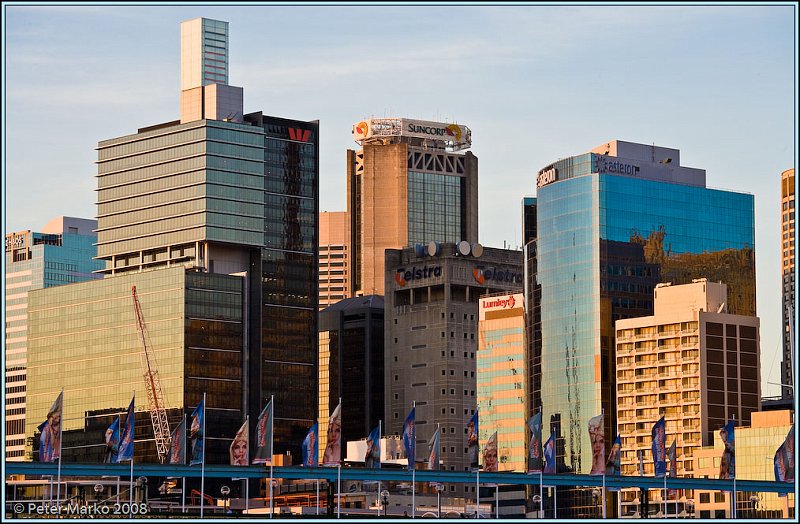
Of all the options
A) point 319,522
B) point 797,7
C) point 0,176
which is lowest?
point 319,522

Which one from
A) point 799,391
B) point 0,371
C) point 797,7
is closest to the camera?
point 797,7

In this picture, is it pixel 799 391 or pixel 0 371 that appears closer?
pixel 799 391

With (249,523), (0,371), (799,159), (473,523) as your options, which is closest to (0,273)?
(0,371)

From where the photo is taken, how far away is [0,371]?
163500mm

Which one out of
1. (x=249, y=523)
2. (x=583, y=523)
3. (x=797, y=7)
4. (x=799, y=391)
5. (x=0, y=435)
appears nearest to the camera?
(x=797, y=7)

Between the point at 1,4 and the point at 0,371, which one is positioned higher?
the point at 1,4

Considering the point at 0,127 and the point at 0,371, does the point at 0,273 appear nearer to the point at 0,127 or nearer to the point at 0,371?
the point at 0,371

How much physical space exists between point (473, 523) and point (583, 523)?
1320 cm

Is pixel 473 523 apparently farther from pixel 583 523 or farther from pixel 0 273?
pixel 0 273

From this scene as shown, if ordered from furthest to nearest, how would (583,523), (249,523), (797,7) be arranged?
1. (249,523)
2. (583,523)
3. (797,7)

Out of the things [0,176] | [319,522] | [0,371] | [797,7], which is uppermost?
[797,7]

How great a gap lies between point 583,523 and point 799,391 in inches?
1833

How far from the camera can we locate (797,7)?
126m

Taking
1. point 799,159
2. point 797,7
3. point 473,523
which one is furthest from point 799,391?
point 473,523
